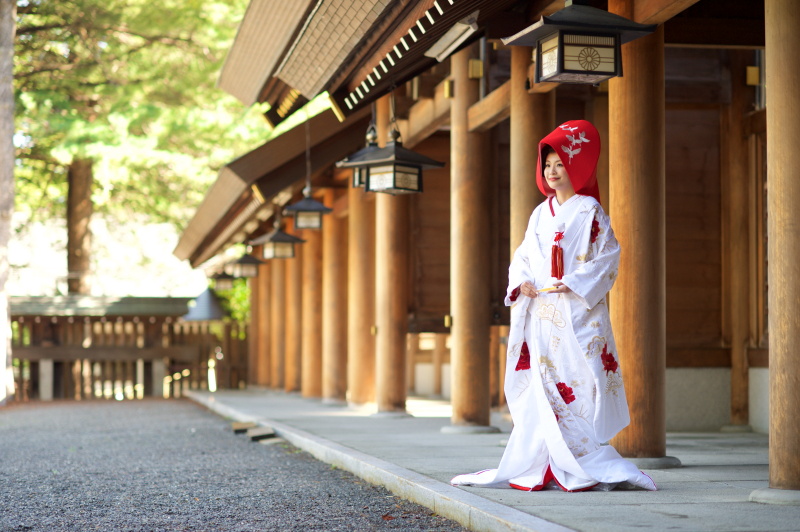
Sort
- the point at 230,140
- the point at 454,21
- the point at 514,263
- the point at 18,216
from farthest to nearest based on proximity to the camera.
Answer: the point at 18,216 < the point at 230,140 < the point at 454,21 < the point at 514,263

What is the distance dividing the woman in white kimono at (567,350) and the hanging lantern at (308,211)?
608cm

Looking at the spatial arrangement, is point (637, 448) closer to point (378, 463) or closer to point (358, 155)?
point (378, 463)

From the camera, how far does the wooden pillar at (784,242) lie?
13.1ft

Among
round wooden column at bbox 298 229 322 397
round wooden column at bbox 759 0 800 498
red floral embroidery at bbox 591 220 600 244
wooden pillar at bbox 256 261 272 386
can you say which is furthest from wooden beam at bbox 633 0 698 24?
wooden pillar at bbox 256 261 272 386

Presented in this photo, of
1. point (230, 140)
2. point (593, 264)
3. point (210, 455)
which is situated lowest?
point (210, 455)

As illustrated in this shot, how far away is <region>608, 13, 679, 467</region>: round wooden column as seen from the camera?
541 cm

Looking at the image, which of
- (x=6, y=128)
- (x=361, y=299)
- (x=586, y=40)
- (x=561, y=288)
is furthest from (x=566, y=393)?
(x=6, y=128)

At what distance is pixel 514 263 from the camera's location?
492 centimetres

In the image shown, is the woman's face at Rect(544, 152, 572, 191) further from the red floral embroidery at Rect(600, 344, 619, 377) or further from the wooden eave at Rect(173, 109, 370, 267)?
the wooden eave at Rect(173, 109, 370, 267)

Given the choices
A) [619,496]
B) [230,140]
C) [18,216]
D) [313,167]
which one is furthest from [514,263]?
[18,216]

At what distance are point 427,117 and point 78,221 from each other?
13369mm

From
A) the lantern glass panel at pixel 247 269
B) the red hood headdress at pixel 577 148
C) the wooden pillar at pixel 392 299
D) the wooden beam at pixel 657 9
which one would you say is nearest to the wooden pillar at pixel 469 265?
the wooden pillar at pixel 392 299

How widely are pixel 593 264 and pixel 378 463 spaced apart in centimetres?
206

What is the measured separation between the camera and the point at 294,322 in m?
16.7
